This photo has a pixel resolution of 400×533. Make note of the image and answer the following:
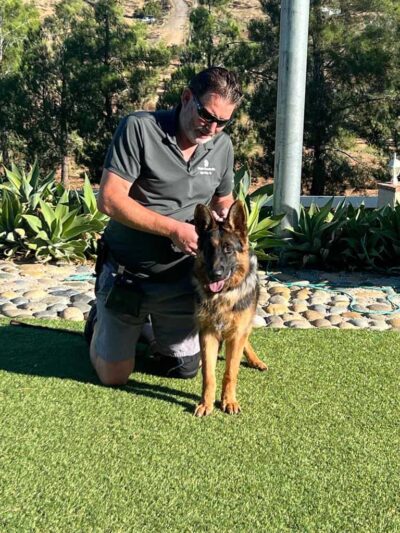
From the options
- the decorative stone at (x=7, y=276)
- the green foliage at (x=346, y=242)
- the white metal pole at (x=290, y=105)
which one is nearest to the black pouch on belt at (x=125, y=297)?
the decorative stone at (x=7, y=276)

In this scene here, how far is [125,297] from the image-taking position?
3.95 meters

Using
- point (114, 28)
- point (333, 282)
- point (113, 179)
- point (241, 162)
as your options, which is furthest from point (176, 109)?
point (114, 28)

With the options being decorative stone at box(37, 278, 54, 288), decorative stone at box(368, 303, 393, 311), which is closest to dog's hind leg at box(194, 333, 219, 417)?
decorative stone at box(368, 303, 393, 311)

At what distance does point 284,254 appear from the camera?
7.15m

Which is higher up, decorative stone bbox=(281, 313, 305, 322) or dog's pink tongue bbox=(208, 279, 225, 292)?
dog's pink tongue bbox=(208, 279, 225, 292)

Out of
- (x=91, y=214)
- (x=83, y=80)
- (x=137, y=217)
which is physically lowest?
(x=91, y=214)

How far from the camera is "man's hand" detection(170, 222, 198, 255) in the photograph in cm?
359

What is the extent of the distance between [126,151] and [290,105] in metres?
3.78

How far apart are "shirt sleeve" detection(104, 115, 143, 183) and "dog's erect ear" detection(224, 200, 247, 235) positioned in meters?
0.66

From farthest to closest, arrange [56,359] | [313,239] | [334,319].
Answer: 1. [313,239]
2. [334,319]
3. [56,359]

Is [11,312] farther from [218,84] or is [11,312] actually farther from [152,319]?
[218,84]

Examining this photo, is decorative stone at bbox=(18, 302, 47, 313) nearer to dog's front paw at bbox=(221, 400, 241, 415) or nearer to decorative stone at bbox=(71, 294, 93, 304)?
decorative stone at bbox=(71, 294, 93, 304)

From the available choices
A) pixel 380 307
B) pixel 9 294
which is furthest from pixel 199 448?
pixel 9 294

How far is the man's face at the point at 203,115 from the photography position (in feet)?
11.5
